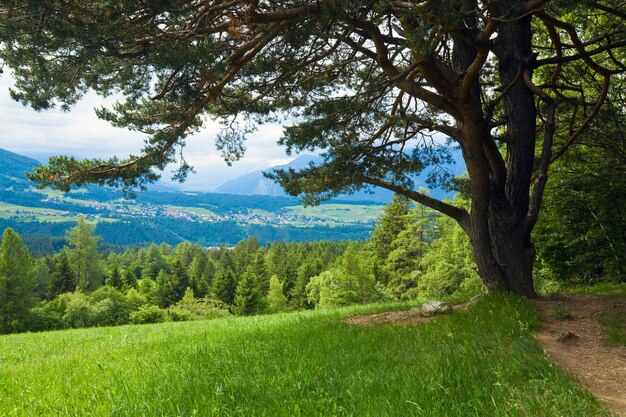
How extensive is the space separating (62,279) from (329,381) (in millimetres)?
61774

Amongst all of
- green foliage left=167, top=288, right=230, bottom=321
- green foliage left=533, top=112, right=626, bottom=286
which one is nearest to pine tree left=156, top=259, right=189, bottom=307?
green foliage left=167, top=288, right=230, bottom=321

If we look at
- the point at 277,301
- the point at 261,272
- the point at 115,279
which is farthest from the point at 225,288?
the point at 115,279

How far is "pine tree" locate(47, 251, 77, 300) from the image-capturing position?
5431cm

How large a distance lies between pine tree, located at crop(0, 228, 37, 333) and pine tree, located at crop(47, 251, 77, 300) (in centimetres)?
1619

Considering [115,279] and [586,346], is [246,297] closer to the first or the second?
[115,279]

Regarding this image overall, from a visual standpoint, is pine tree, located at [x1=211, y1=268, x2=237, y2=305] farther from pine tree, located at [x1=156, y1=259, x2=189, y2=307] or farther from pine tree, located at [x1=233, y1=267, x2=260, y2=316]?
pine tree, located at [x1=156, y1=259, x2=189, y2=307]

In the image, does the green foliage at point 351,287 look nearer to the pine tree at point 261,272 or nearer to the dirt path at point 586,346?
the pine tree at point 261,272

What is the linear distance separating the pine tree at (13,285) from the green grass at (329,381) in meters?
39.8

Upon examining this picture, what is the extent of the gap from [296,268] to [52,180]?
61.2 meters

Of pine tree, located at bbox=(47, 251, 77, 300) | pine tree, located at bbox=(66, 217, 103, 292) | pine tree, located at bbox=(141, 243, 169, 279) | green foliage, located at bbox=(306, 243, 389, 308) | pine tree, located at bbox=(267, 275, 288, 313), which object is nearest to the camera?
green foliage, located at bbox=(306, 243, 389, 308)

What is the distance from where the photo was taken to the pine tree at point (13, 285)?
124 feet

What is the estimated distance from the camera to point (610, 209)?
51.6 feet

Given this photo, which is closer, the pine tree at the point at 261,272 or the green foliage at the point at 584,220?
the green foliage at the point at 584,220

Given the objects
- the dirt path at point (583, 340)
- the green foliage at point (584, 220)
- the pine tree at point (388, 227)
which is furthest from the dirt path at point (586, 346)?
A: the pine tree at point (388, 227)
